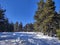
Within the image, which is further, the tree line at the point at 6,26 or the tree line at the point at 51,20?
the tree line at the point at 51,20

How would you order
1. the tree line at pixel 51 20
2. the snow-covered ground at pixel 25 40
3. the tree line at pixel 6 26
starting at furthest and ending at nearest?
1. the tree line at pixel 51 20
2. the tree line at pixel 6 26
3. the snow-covered ground at pixel 25 40

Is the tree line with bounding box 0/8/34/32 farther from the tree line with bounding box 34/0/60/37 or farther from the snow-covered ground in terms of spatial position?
the tree line with bounding box 34/0/60/37

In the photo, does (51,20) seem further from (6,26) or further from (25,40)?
(6,26)

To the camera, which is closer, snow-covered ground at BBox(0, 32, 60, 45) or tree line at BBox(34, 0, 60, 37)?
snow-covered ground at BBox(0, 32, 60, 45)

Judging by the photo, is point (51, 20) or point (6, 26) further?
point (6, 26)

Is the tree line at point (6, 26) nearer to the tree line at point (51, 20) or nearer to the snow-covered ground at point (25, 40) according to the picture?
the snow-covered ground at point (25, 40)

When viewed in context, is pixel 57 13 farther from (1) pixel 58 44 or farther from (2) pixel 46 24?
(1) pixel 58 44

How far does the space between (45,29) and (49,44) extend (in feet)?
34.2

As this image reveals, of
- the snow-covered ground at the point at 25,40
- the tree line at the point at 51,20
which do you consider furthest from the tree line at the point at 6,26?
the tree line at the point at 51,20

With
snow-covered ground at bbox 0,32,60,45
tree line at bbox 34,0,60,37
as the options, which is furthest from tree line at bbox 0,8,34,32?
tree line at bbox 34,0,60,37

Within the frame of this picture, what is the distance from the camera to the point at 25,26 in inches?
3585

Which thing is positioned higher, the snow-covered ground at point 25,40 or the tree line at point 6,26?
the tree line at point 6,26

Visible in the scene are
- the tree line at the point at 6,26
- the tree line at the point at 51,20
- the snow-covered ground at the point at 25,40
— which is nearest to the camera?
the snow-covered ground at the point at 25,40

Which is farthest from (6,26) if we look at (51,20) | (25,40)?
(25,40)
